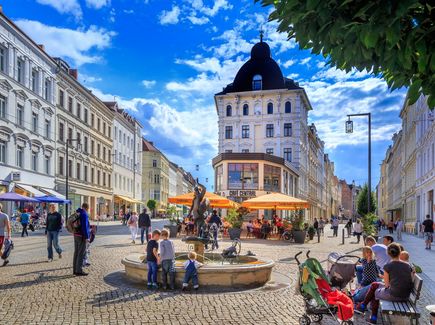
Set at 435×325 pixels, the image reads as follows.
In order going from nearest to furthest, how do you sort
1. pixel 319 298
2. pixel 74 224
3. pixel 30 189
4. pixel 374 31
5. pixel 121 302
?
pixel 374 31, pixel 319 298, pixel 121 302, pixel 74 224, pixel 30 189

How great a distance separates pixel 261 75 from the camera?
5800cm

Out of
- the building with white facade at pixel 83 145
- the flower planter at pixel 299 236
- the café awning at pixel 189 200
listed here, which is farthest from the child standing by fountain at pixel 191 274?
the building with white facade at pixel 83 145

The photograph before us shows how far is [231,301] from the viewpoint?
342 inches

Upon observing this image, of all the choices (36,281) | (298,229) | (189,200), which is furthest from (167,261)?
(189,200)

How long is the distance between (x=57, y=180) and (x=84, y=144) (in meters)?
8.71

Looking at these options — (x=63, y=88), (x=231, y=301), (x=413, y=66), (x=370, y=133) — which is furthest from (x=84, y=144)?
(x=413, y=66)

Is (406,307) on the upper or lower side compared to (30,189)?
lower

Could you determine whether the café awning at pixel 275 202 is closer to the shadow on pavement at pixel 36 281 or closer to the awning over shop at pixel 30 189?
the shadow on pavement at pixel 36 281

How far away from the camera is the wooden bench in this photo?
638cm

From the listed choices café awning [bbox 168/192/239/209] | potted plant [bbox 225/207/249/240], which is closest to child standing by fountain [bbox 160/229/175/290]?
potted plant [bbox 225/207/249/240]

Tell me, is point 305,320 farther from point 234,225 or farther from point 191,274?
point 234,225

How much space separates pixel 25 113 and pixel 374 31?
35838 millimetres

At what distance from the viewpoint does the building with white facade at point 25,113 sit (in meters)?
32.1

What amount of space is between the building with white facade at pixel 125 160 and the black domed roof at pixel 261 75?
16.0 m
